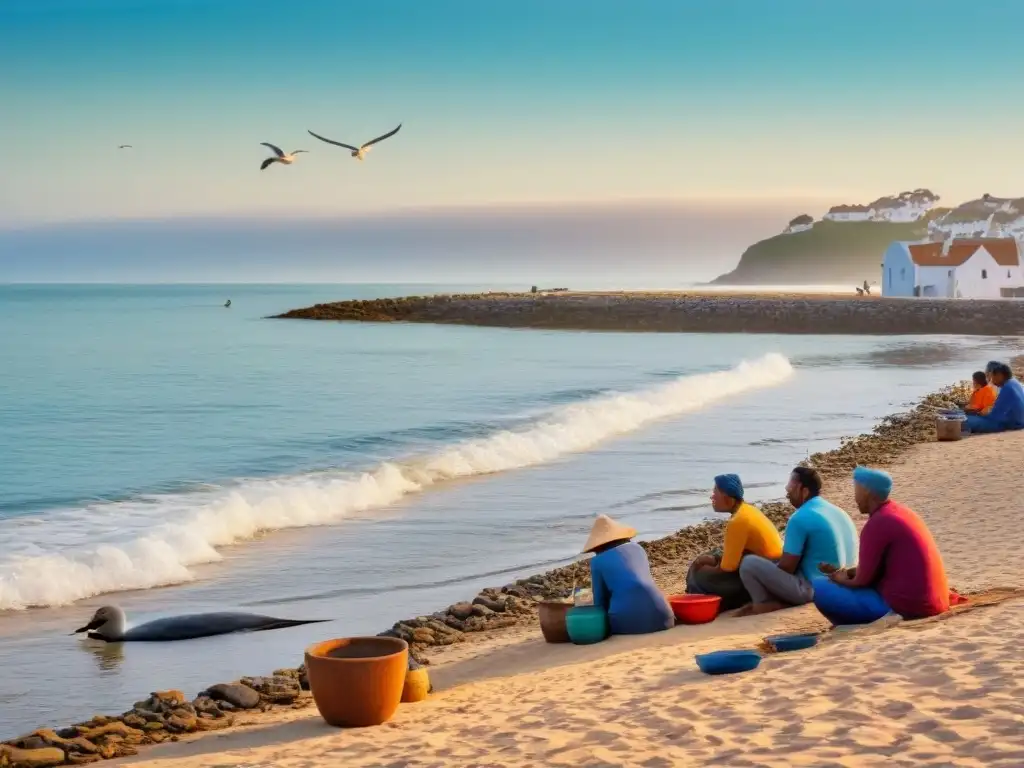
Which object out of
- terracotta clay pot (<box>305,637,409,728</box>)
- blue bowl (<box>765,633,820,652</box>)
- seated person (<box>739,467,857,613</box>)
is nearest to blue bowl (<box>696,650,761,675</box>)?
blue bowl (<box>765,633,820,652</box>)

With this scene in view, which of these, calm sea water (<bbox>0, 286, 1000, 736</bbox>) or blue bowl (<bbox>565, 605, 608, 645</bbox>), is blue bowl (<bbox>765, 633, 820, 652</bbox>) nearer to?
blue bowl (<bbox>565, 605, 608, 645</bbox>)

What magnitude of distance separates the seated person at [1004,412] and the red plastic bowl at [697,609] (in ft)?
41.3

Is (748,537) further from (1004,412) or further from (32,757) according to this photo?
(1004,412)

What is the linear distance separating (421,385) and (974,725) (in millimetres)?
33979

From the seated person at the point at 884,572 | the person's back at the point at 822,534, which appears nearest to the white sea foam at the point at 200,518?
the person's back at the point at 822,534

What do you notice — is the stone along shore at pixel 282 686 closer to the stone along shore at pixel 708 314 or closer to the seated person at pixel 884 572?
the seated person at pixel 884 572

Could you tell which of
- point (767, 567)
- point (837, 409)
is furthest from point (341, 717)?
point (837, 409)

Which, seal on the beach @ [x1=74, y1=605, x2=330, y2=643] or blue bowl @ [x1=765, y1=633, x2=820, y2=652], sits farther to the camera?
seal on the beach @ [x1=74, y1=605, x2=330, y2=643]

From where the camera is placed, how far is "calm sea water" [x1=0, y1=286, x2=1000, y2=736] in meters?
10.5

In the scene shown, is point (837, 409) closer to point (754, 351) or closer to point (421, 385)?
point (421, 385)

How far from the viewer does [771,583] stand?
29.5 feet

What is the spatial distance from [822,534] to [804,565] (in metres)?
0.40

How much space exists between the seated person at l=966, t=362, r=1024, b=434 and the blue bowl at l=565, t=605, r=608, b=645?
13.2 metres

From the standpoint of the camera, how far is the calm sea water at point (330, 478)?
10.5 metres
